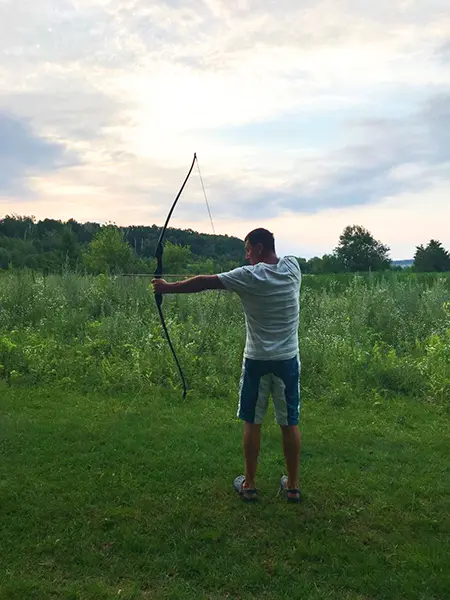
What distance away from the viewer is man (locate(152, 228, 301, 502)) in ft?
9.99

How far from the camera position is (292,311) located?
3174 millimetres

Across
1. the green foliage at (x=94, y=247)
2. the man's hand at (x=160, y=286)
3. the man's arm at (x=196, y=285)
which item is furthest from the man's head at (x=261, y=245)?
the green foliage at (x=94, y=247)

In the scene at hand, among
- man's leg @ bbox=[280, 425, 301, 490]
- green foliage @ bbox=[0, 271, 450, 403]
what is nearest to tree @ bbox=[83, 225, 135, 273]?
green foliage @ bbox=[0, 271, 450, 403]

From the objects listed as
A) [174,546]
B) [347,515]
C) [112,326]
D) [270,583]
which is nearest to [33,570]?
[174,546]

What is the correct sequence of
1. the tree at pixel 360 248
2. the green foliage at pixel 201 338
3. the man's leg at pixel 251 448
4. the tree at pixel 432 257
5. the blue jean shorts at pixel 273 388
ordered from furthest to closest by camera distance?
the tree at pixel 360 248, the tree at pixel 432 257, the green foliage at pixel 201 338, the man's leg at pixel 251 448, the blue jean shorts at pixel 273 388

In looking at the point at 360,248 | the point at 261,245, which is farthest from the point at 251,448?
the point at 360,248

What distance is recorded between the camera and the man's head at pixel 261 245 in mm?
3197

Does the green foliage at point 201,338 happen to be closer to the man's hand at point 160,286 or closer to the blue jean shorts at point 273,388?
the blue jean shorts at point 273,388

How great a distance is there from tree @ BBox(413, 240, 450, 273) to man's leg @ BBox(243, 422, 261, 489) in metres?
36.5

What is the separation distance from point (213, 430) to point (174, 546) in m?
1.72

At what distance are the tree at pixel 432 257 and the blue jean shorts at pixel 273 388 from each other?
3647 cm

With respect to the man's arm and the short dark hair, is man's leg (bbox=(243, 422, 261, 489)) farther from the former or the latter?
the short dark hair

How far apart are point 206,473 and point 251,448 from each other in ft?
2.06

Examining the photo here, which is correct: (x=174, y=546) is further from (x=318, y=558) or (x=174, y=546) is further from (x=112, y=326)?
(x=112, y=326)
